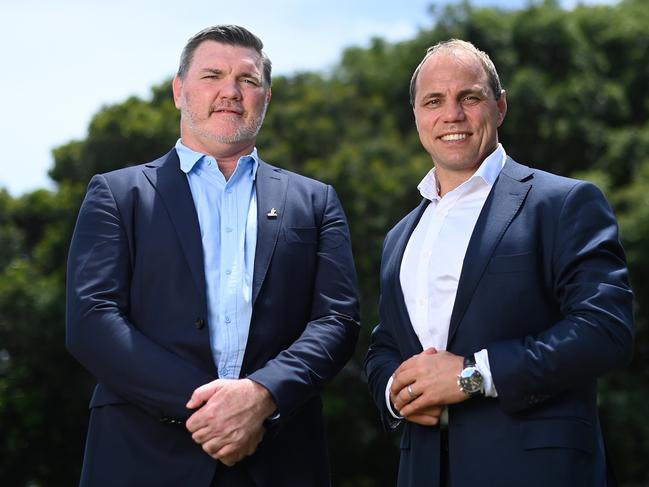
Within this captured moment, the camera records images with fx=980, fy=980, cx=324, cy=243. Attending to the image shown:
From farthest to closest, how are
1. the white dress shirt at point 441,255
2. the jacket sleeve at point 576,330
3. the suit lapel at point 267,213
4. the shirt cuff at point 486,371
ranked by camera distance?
the suit lapel at point 267,213 → the white dress shirt at point 441,255 → the shirt cuff at point 486,371 → the jacket sleeve at point 576,330

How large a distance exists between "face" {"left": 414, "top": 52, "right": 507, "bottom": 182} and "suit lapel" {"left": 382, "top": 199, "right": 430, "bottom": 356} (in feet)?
1.04

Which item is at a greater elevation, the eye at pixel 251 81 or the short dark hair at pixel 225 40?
the short dark hair at pixel 225 40

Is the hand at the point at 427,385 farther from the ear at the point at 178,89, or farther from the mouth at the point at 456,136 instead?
the ear at the point at 178,89

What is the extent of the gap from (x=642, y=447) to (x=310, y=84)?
9.38 metres

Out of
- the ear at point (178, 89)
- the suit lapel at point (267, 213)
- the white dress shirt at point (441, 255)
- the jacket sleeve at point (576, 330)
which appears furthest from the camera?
the ear at point (178, 89)

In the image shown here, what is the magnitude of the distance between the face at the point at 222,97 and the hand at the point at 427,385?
4.06 ft

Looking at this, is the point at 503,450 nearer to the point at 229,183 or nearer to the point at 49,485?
the point at 229,183

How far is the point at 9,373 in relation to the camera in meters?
14.5

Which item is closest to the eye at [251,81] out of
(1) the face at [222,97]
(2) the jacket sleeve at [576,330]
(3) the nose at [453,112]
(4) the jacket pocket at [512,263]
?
(1) the face at [222,97]

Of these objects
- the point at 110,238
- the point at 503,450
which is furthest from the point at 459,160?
the point at 110,238

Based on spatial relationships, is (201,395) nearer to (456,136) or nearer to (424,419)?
(424,419)

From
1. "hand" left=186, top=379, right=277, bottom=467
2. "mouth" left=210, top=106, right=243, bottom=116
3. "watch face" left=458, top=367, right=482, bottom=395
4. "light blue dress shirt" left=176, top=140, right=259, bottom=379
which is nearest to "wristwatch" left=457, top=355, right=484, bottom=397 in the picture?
"watch face" left=458, top=367, right=482, bottom=395

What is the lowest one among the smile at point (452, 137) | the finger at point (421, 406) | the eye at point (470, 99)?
the finger at point (421, 406)

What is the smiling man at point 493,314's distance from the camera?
3.45 m
